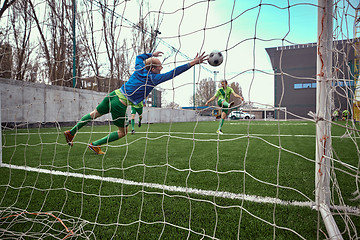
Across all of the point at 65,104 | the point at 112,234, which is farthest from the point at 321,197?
the point at 65,104

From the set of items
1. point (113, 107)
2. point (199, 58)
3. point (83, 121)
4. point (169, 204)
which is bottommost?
point (169, 204)

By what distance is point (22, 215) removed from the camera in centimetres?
141

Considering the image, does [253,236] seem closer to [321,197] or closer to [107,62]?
[321,197]

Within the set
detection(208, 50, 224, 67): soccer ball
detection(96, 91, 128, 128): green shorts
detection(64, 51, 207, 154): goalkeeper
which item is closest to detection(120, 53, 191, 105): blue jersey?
detection(64, 51, 207, 154): goalkeeper

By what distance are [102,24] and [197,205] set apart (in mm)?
1972

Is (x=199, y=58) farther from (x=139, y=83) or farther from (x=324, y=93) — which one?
(x=324, y=93)

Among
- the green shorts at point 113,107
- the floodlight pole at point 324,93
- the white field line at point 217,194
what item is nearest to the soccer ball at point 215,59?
the floodlight pole at point 324,93

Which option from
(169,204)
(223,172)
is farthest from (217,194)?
(169,204)

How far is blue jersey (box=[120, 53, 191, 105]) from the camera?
1838 millimetres

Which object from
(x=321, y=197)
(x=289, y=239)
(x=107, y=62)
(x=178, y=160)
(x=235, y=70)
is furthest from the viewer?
(x=178, y=160)

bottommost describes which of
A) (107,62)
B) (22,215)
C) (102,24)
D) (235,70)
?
(22,215)

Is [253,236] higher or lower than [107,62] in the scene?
lower

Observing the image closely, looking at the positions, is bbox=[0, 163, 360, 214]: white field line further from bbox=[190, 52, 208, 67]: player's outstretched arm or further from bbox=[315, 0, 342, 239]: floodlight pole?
bbox=[190, 52, 208, 67]: player's outstretched arm

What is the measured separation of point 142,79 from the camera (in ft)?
6.60
